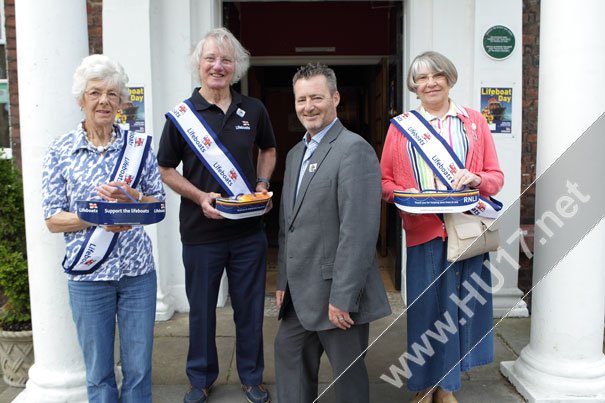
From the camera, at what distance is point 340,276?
2.30 m

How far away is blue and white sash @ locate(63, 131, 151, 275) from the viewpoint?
2359 mm

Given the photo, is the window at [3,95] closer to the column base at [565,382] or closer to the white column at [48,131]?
the white column at [48,131]

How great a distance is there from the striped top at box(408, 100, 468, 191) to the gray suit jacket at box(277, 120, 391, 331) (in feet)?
1.76

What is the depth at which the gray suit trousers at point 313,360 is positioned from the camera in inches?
96.2

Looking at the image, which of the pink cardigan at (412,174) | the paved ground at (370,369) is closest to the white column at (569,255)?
the paved ground at (370,369)

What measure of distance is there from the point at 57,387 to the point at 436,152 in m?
2.39

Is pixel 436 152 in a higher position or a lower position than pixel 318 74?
lower

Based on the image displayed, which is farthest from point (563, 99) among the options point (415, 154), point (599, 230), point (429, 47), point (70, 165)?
point (70, 165)

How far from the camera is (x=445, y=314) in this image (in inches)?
113

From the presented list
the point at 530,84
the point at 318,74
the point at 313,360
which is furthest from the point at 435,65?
the point at 530,84

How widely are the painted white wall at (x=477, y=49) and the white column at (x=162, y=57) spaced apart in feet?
5.83

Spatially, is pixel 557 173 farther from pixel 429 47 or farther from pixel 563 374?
pixel 429 47

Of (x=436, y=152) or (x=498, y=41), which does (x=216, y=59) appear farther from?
(x=498, y=41)

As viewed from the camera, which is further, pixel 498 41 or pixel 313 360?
pixel 498 41
